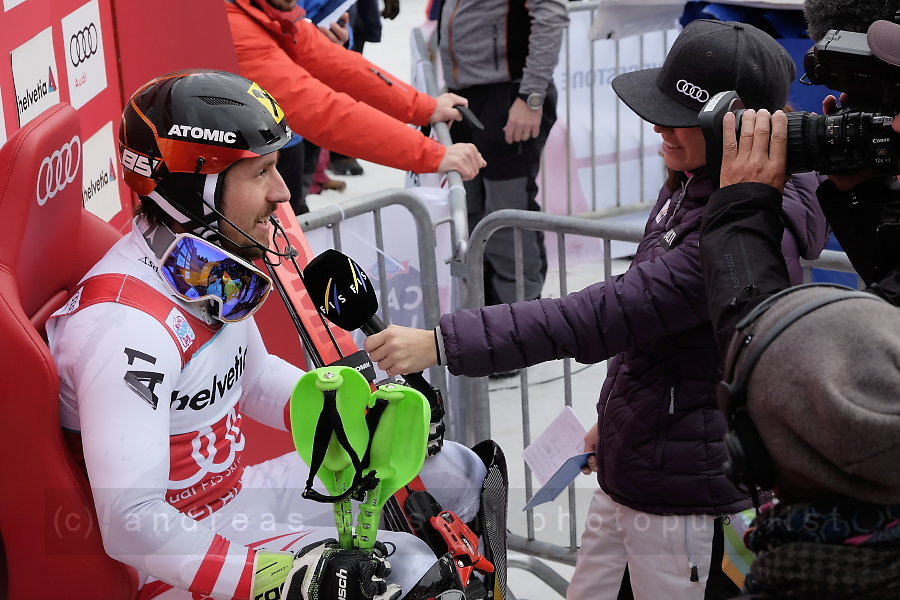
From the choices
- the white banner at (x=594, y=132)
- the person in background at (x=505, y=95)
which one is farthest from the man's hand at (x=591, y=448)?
the white banner at (x=594, y=132)

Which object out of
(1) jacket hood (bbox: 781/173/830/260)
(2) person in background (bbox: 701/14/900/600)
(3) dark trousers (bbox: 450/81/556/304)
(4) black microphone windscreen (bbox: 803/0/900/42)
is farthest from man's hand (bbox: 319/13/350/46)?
(2) person in background (bbox: 701/14/900/600)

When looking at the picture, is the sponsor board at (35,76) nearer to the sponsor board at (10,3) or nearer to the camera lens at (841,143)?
the sponsor board at (10,3)

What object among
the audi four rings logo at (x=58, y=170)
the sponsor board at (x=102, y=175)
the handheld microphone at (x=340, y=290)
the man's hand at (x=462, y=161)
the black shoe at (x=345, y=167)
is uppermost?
the audi four rings logo at (x=58, y=170)

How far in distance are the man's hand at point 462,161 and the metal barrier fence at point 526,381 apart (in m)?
0.65

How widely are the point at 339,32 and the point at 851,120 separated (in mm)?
4132

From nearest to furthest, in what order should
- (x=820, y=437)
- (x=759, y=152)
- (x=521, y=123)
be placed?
(x=820, y=437), (x=759, y=152), (x=521, y=123)

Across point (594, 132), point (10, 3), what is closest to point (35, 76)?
point (10, 3)

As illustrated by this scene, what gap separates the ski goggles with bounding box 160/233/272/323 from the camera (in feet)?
7.43

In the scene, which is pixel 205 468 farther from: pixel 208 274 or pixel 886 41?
pixel 886 41

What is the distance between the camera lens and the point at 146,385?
212cm

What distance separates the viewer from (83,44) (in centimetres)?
341

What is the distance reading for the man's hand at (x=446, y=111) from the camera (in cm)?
482

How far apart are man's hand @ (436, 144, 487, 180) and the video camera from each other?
240 cm

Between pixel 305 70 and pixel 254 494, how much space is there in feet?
8.02
